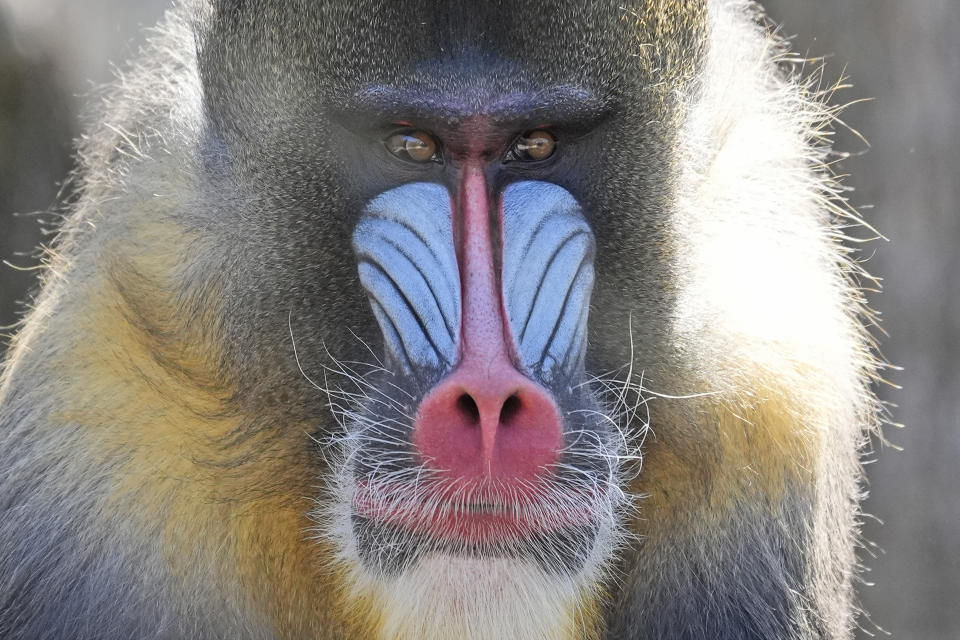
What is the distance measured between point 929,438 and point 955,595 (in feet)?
2.13

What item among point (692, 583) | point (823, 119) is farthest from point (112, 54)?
point (692, 583)

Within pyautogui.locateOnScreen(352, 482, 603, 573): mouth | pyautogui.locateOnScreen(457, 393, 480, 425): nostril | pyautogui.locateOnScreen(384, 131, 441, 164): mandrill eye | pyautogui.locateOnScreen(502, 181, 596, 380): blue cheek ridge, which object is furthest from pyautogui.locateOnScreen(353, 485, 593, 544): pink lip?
pyautogui.locateOnScreen(384, 131, 441, 164): mandrill eye

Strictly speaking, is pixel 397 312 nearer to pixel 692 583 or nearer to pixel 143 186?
pixel 143 186

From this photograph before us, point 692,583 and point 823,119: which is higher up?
point 823,119

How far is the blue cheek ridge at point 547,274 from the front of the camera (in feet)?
8.11

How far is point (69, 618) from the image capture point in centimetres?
292

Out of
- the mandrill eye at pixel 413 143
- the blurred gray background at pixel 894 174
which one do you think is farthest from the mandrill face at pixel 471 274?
the blurred gray background at pixel 894 174

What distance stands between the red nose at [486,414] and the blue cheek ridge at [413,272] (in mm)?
52

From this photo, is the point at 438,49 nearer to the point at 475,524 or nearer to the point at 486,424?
the point at 486,424

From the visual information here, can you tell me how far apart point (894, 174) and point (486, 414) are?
9.54 ft

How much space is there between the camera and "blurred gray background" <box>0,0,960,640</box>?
4578 mm

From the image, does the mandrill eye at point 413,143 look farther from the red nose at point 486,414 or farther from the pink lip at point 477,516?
the pink lip at point 477,516

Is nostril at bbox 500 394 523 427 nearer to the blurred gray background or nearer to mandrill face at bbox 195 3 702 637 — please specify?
mandrill face at bbox 195 3 702 637

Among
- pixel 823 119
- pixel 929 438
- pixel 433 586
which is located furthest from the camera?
pixel 929 438
